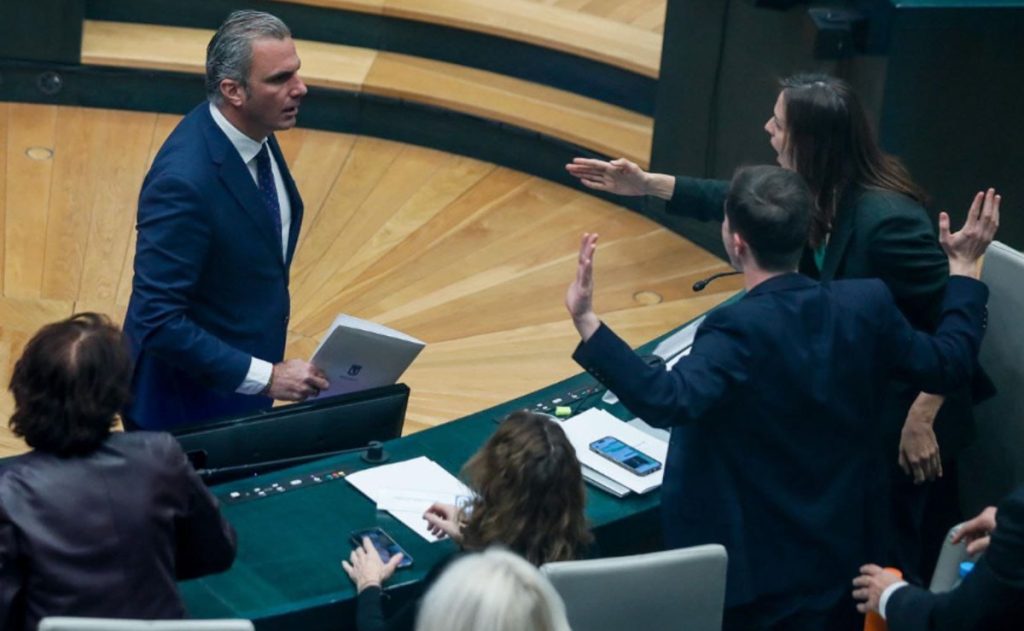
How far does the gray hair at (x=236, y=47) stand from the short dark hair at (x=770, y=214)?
1.11 metres

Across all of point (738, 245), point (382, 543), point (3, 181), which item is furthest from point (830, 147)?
point (3, 181)

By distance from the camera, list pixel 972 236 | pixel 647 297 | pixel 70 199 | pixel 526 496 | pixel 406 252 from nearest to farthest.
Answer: pixel 526 496
pixel 972 236
pixel 647 297
pixel 406 252
pixel 70 199

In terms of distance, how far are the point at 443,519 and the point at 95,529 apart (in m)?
0.61

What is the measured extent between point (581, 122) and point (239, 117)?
2863mm

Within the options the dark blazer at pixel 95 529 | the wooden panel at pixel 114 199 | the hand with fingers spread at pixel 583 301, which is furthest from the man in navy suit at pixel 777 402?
the wooden panel at pixel 114 199

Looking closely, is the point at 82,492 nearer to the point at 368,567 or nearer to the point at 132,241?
the point at 368,567

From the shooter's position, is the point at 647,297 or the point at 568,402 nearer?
the point at 568,402

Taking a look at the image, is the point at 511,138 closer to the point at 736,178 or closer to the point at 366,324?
the point at 366,324

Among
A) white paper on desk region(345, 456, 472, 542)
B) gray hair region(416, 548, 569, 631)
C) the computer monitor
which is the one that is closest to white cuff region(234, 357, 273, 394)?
the computer monitor

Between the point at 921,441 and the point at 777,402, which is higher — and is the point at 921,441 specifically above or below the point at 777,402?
below

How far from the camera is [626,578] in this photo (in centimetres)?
254

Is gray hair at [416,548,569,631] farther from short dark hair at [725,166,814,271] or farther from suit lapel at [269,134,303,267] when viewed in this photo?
suit lapel at [269,134,303,267]

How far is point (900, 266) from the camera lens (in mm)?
3088

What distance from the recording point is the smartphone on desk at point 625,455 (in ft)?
10.3
